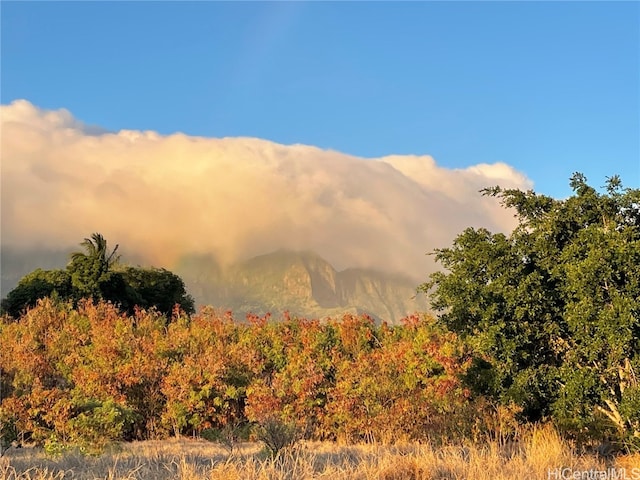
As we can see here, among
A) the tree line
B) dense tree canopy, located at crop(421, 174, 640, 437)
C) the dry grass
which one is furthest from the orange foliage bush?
dense tree canopy, located at crop(421, 174, 640, 437)

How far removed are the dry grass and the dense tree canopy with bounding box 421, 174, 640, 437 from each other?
751mm

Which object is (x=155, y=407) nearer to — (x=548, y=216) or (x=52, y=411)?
(x=52, y=411)

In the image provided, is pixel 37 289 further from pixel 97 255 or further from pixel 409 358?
pixel 409 358

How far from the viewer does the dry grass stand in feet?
23.2

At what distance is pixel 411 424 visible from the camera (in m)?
13.0

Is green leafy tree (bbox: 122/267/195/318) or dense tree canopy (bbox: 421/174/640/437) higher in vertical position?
green leafy tree (bbox: 122/267/195/318)

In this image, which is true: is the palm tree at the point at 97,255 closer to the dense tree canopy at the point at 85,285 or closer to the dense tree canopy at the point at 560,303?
the dense tree canopy at the point at 85,285

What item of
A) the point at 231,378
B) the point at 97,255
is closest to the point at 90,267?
the point at 97,255

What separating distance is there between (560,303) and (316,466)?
4741mm

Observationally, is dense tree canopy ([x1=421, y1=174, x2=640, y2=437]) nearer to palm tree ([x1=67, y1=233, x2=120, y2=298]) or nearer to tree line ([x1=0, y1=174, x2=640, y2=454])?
tree line ([x1=0, y1=174, x2=640, y2=454])

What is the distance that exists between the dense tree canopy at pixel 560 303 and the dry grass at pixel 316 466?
75cm

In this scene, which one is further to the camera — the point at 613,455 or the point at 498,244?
the point at 613,455

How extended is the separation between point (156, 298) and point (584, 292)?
33638mm

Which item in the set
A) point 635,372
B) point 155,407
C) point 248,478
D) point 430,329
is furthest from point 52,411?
point 635,372
